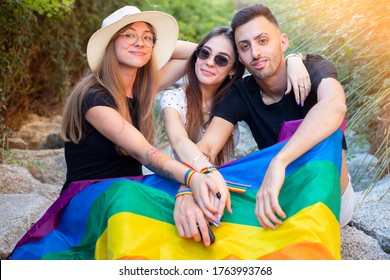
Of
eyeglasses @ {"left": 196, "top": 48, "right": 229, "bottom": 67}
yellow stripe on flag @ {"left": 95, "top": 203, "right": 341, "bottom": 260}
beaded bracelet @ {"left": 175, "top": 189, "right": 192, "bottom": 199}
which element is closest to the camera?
yellow stripe on flag @ {"left": 95, "top": 203, "right": 341, "bottom": 260}

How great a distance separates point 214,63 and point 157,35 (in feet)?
1.36

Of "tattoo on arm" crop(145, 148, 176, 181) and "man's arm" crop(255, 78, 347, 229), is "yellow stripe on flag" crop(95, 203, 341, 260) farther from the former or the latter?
"tattoo on arm" crop(145, 148, 176, 181)

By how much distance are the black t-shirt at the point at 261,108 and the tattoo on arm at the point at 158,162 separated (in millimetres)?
535

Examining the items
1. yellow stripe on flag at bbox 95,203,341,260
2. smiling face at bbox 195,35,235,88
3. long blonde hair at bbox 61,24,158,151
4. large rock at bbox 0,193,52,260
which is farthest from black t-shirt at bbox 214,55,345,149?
large rock at bbox 0,193,52,260

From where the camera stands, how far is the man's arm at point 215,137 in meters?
3.16

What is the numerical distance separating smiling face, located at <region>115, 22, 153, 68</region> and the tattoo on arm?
1.97 ft

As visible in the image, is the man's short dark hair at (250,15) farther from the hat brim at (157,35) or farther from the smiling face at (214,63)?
the hat brim at (157,35)

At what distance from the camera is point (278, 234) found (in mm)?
2322

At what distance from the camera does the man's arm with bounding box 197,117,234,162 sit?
10.4ft

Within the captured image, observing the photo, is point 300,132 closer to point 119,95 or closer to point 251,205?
point 251,205

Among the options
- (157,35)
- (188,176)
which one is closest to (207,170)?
(188,176)

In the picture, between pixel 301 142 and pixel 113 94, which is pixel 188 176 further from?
pixel 113 94

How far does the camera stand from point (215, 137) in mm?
3215

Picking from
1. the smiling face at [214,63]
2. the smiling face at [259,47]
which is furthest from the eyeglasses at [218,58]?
the smiling face at [259,47]
